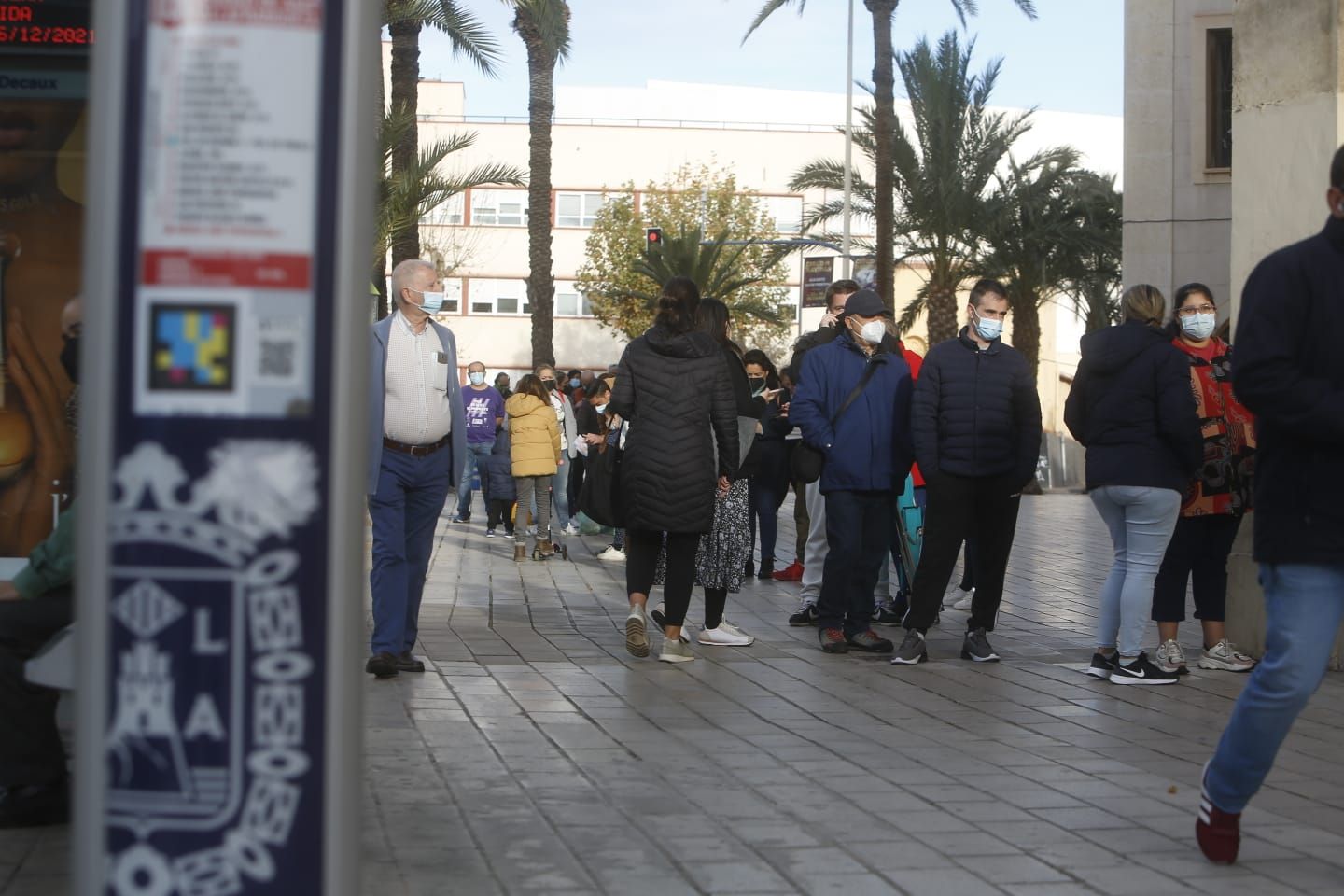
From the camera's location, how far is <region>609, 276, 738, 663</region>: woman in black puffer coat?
30.7ft

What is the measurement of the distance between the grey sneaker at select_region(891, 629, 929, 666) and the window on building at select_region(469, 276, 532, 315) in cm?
6359

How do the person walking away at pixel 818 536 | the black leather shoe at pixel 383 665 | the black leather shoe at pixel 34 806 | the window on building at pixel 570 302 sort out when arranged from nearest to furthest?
the black leather shoe at pixel 34 806 < the black leather shoe at pixel 383 665 < the person walking away at pixel 818 536 < the window on building at pixel 570 302

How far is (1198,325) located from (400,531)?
3964 mm

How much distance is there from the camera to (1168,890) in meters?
4.78

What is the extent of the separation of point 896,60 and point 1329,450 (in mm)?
33269

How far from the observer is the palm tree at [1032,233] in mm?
38812

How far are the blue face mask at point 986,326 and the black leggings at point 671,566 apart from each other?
1.75 meters

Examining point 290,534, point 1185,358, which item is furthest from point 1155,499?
point 290,534

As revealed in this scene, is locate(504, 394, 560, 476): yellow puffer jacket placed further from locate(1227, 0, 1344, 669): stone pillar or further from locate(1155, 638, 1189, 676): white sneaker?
locate(1155, 638, 1189, 676): white sneaker

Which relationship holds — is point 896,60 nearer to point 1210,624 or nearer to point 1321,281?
point 1210,624

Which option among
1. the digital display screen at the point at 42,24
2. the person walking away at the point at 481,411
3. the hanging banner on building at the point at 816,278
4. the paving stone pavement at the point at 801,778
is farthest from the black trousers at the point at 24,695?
the hanging banner on building at the point at 816,278

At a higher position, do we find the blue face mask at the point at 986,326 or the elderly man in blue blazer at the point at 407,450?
the blue face mask at the point at 986,326

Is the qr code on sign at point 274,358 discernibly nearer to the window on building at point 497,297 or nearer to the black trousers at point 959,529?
the black trousers at point 959,529

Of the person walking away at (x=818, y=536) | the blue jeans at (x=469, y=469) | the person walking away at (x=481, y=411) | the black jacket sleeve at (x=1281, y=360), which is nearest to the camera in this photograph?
the black jacket sleeve at (x=1281, y=360)
